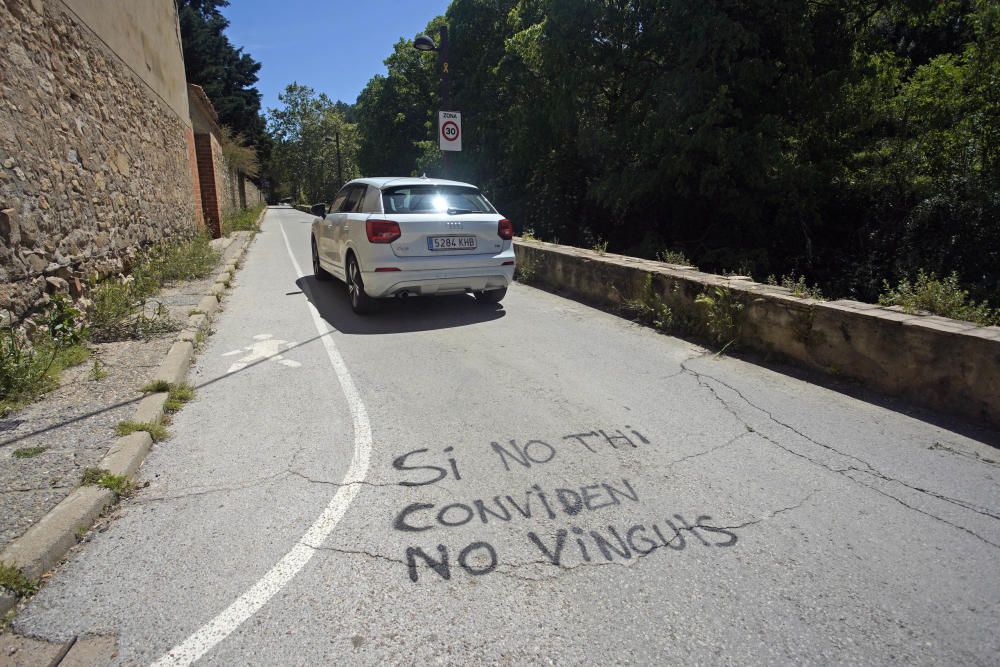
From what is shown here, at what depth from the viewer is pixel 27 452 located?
352 centimetres

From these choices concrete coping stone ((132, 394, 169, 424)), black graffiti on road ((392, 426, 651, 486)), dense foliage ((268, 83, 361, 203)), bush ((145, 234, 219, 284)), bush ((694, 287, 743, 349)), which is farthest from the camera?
A: dense foliage ((268, 83, 361, 203))

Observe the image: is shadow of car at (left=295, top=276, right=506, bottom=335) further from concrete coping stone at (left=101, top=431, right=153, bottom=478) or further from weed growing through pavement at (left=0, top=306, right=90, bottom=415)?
concrete coping stone at (left=101, top=431, right=153, bottom=478)

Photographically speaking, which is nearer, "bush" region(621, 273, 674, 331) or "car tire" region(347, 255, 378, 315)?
"bush" region(621, 273, 674, 331)

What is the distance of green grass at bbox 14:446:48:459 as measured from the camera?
3.47 m

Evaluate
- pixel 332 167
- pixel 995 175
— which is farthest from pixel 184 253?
pixel 332 167

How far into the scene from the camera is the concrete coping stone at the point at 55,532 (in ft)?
8.43

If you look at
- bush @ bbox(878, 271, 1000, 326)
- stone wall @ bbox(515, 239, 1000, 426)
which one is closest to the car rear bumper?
stone wall @ bbox(515, 239, 1000, 426)

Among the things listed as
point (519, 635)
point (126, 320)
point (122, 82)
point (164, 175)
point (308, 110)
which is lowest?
point (519, 635)

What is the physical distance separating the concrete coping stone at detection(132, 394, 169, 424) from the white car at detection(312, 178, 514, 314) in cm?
299

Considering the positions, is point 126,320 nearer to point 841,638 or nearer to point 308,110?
point 841,638

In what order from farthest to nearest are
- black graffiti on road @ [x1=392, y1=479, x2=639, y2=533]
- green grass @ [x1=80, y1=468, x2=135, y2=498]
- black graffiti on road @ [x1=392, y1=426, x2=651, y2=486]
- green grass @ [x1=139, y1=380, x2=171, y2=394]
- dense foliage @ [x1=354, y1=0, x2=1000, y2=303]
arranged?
dense foliage @ [x1=354, y1=0, x2=1000, y2=303] → green grass @ [x1=139, y1=380, x2=171, y2=394] → black graffiti on road @ [x1=392, y1=426, x2=651, y2=486] → green grass @ [x1=80, y1=468, x2=135, y2=498] → black graffiti on road @ [x1=392, y1=479, x2=639, y2=533]

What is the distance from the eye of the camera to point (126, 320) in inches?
253

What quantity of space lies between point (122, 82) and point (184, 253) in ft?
9.67

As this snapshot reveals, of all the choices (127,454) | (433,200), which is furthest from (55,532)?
(433,200)
